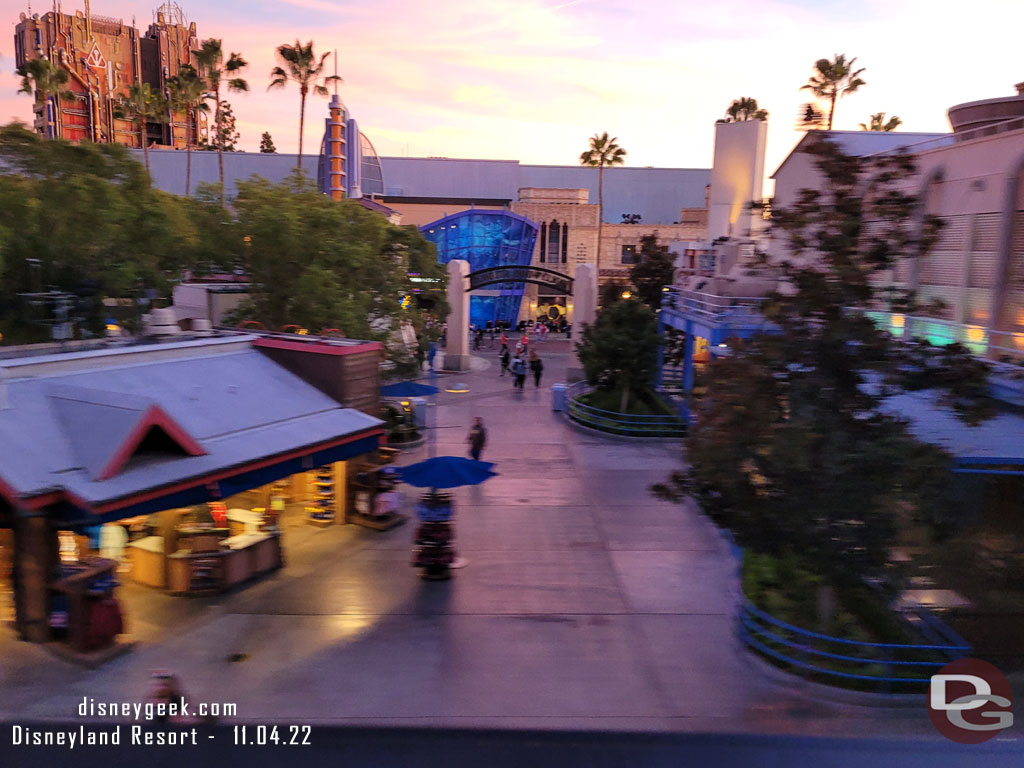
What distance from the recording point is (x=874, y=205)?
789 centimetres

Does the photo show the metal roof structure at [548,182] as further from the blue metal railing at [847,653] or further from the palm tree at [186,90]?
the blue metal railing at [847,653]

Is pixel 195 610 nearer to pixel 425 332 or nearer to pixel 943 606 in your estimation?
pixel 943 606

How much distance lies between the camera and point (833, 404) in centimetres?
791

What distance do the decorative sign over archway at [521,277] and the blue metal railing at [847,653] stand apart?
2560 cm

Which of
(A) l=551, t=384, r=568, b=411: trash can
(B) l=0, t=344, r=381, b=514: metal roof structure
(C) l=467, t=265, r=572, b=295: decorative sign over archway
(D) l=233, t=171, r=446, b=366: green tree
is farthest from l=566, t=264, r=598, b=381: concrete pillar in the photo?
(B) l=0, t=344, r=381, b=514: metal roof structure

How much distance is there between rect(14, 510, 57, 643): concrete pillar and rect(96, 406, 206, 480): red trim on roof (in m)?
1.05

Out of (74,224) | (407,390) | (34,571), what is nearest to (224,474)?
(34,571)

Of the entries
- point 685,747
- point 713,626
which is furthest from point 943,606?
point 685,747

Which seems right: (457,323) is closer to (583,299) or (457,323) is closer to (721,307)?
(583,299)

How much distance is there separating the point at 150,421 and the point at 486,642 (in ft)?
18.4

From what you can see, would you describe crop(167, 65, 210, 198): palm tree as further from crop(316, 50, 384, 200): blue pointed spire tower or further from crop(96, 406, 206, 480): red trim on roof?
crop(96, 406, 206, 480): red trim on roof

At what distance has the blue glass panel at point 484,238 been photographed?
50938 millimetres

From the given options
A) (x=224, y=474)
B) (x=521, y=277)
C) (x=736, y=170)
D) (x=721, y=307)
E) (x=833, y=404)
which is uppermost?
(x=736, y=170)

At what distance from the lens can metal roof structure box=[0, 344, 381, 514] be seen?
365 inches
